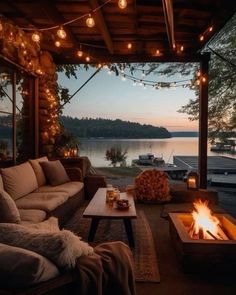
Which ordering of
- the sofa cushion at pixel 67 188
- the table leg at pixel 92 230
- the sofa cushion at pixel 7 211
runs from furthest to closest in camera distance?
the sofa cushion at pixel 67 188
the table leg at pixel 92 230
the sofa cushion at pixel 7 211

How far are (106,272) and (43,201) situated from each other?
239cm

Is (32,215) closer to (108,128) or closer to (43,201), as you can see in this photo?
(43,201)

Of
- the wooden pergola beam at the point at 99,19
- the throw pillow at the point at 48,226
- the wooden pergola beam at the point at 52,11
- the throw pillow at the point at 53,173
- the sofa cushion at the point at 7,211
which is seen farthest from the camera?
the throw pillow at the point at 53,173

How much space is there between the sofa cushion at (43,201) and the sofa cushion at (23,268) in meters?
2.21

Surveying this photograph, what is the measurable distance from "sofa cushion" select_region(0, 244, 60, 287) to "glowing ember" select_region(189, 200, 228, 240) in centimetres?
192

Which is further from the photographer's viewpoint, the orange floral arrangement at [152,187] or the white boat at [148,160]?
the white boat at [148,160]

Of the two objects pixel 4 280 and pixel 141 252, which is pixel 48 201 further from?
pixel 4 280

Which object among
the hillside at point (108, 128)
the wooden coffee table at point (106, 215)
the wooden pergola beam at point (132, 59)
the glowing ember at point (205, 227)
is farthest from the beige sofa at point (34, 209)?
the hillside at point (108, 128)

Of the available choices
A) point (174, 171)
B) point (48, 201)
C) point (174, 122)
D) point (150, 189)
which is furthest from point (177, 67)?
point (174, 122)

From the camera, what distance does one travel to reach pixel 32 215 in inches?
132

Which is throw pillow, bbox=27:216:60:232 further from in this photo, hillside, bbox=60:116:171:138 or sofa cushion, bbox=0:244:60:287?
hillside, bbox=60:116:171:138

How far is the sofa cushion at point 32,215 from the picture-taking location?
3.24 m

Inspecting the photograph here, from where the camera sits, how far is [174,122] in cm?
2291

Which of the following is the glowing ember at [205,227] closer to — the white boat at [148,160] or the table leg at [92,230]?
the table leg at [92,230]
